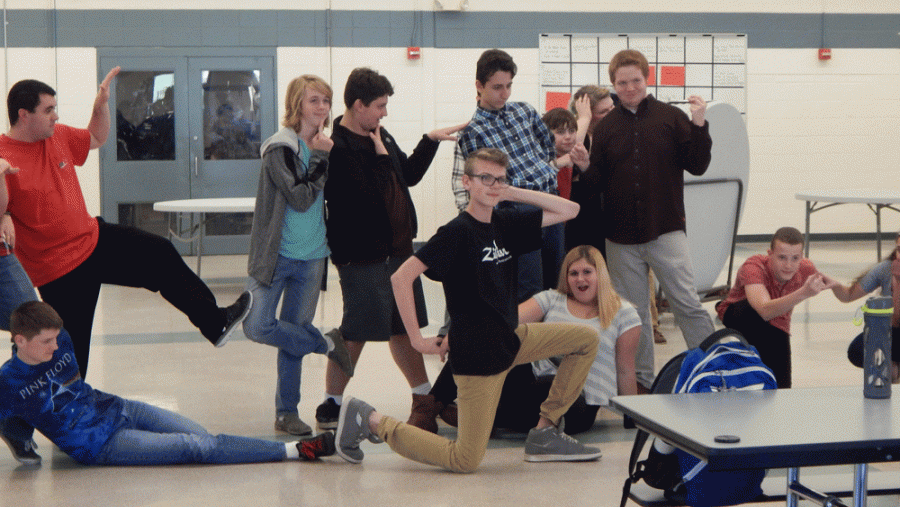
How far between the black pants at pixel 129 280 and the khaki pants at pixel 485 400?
87 cm

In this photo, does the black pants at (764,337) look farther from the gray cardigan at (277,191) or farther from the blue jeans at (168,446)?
the blue jeans at (168,446)

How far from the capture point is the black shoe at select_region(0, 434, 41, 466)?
3.45 meters

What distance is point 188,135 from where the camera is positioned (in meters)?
9.67

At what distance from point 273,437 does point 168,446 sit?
534 millimetres

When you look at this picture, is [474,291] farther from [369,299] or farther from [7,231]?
[7,231]

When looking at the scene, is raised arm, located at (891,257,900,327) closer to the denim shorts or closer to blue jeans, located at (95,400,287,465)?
the denim shorts

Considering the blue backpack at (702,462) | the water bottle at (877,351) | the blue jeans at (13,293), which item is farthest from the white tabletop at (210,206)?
the water bottle at (877,351)

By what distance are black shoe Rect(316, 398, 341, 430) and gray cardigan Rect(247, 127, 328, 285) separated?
0.58 metres

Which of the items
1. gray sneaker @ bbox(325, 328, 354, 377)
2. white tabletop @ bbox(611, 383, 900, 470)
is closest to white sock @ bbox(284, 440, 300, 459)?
gray sneaker @ bbox(325, 328, 354, 377)

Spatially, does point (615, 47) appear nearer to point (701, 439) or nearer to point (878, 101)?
point (878, 101)

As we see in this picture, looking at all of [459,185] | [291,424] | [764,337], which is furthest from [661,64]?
[291,424]

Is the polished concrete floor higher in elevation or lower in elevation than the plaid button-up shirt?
lower

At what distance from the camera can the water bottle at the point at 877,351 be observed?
226 cm

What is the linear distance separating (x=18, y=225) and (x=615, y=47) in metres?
8.15
